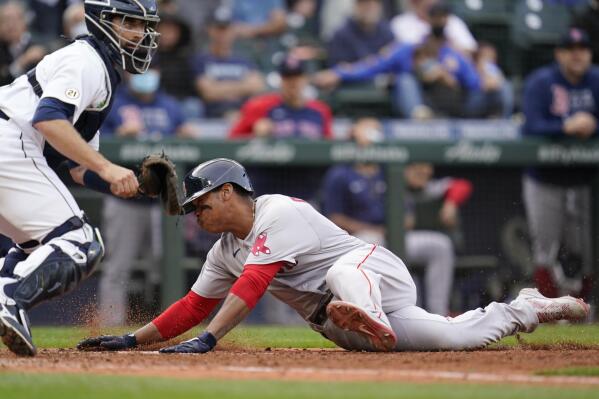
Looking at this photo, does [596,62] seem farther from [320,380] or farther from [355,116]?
[320,380]

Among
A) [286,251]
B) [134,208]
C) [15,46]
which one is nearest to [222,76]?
[134,208]

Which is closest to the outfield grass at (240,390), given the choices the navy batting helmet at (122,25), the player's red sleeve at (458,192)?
the navy batting helmet at (122,25)

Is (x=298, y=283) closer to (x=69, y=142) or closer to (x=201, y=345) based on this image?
(x=201, y=345)

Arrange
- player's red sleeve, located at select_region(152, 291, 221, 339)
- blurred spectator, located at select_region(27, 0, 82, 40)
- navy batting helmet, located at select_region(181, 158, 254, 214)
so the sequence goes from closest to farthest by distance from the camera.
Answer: navy batting helmet, located at select_region(181, 158, 254, 214), player's red sleeve, located at select_region(152, 291, 221, 339), blurred spectator, located at select_region(27, 0, 82, 40)

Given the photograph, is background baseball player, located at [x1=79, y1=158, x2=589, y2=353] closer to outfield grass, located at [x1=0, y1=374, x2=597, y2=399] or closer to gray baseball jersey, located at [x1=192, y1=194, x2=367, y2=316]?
gray baseball jersey, located at [x1=192, y1=194, x2=367, y2=316]

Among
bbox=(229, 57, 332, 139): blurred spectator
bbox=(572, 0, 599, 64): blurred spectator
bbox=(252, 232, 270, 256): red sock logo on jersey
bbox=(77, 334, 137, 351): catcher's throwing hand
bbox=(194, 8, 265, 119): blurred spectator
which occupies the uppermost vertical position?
bbox=(572, 0, 599, 64): blurred spectator

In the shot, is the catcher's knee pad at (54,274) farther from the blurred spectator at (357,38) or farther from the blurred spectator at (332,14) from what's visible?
the blurred spectator at (332,14)

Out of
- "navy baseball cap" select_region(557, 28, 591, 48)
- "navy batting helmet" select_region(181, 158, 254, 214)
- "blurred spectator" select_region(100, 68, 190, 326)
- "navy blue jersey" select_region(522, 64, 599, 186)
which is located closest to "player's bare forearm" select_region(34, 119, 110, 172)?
"navy batting helmet" select_region(181, 158, 254, 214)
